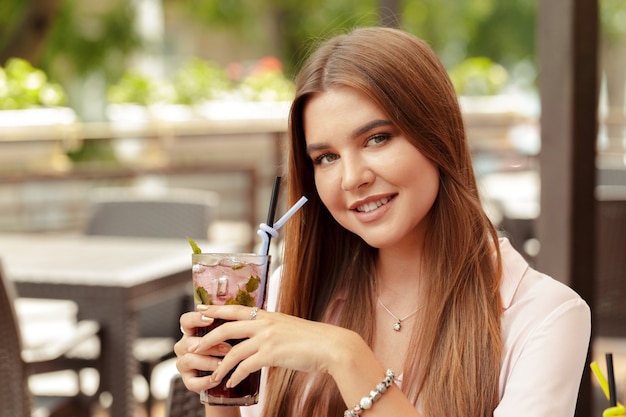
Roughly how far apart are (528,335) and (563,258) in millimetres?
1180

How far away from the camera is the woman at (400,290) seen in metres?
1.46

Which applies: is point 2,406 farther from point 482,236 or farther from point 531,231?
point 531,231

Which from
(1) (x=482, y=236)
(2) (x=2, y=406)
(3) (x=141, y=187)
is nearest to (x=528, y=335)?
(1) (x=482, y=236)

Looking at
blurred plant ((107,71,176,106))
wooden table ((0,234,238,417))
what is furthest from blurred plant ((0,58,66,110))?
wooden table ((0,234,238,417))

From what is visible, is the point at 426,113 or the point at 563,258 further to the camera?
the point at 563,258

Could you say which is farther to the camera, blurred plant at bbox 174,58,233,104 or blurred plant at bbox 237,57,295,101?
blurred plant at bbox 237,57,295,101

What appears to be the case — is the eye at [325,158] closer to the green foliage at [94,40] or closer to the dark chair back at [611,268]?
the dark chair back at [611,268]

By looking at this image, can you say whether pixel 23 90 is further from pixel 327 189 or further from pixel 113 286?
pixel 327 189

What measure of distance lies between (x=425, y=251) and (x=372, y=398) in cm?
38

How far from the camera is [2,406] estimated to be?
2.76 metres

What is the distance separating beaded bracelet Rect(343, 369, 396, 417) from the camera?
145 cm

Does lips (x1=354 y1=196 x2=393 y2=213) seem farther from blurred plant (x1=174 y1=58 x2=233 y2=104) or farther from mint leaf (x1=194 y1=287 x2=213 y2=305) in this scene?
blurred plant (x1=174 y1=58 x2=233 y2=104)

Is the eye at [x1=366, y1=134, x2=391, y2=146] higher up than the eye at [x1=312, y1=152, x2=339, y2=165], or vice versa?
the eye at [x1=366, y1=134, x2=391, y2=146]

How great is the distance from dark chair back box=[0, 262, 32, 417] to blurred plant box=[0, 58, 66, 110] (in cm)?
365
